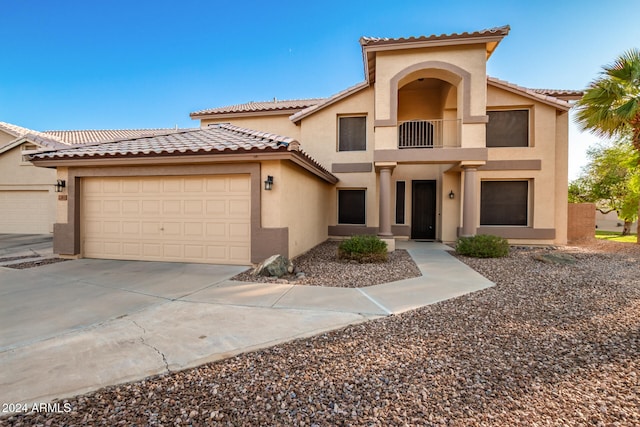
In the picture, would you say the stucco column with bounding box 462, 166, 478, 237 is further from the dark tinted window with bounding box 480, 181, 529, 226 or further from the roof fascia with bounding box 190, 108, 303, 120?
the roof fascia with bounding box 190, 108, 303, 120

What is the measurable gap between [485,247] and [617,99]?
7.98m

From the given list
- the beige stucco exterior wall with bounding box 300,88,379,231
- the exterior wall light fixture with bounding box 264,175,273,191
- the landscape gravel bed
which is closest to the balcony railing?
the beige stucco exterior wall with bounding box 300,88,379,231

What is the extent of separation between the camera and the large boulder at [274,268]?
6.17 meters

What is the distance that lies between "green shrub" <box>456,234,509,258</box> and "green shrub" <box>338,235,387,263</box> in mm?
3006

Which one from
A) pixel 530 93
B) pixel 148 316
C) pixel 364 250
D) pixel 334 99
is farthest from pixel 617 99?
pixel 148 316

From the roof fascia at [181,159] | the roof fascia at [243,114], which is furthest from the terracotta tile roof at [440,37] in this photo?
the roof fascia at [181,159]

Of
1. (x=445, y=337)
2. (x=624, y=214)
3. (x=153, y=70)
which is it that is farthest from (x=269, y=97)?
(x=624, y=214)

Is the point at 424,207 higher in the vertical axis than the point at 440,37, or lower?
lower

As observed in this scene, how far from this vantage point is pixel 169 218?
25.3 ft

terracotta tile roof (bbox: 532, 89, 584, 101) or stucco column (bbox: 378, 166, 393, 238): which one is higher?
terracotta tile roof (bbox: 532, 89, 584, 101)

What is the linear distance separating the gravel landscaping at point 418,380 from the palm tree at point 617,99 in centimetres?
992

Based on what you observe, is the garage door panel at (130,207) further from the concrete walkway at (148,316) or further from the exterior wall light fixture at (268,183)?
the exterior wall light fixture at (268,183)

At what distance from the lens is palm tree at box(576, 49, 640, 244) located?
968cm

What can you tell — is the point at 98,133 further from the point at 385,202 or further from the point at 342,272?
the point at 342,272
